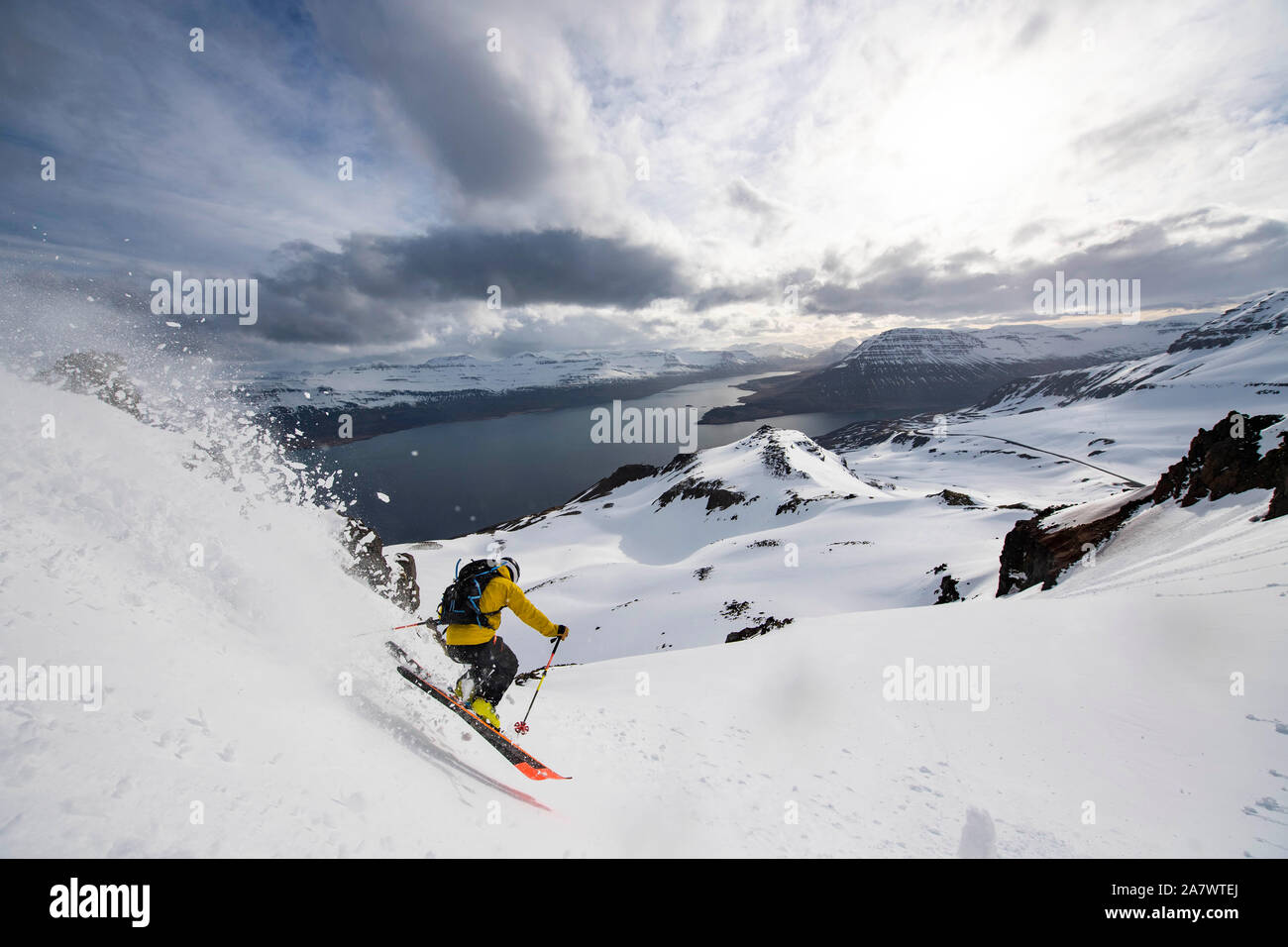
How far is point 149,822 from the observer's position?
9.70 feet

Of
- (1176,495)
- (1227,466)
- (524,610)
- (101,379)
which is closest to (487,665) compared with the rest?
(524,610)

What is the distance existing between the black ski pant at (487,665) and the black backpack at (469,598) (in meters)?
0.48

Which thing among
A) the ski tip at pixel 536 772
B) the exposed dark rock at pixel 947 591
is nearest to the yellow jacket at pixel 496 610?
the ski tip at pixel 536 772

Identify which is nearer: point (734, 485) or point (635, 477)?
point (734, 485)

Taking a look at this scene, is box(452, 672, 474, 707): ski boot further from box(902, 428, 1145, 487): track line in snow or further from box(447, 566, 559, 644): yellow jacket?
box(902, 428, 1145, 487): track line in snow

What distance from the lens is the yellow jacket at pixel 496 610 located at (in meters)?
6.92

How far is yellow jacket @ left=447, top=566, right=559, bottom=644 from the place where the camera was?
22.7 ft

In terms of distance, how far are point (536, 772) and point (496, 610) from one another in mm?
2260

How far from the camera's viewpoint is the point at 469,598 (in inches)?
272

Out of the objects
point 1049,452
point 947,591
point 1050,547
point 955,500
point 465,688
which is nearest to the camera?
point 465,688

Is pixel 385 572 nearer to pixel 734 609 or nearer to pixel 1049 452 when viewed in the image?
pixel 734 609
